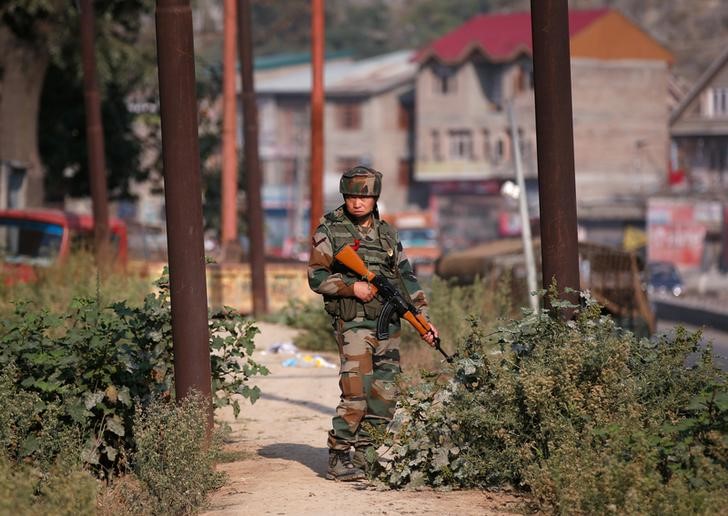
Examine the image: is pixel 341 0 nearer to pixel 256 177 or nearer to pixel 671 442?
pixel 256 177

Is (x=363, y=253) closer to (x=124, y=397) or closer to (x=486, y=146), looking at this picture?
(x=124, y=397)

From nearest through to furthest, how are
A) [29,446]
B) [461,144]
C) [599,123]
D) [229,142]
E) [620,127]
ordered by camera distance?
[29,446] < [229,142] < [599,123] < [620,127] < [461,144]

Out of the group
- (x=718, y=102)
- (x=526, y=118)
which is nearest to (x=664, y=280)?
(x=526, y=118)

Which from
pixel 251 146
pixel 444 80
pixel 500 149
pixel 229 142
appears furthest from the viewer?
pixel 444 80

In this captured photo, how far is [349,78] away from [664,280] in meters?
29.4

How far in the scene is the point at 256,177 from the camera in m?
25.1

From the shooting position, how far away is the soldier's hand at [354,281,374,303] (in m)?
8.12

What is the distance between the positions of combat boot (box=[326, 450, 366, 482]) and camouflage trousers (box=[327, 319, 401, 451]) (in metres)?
0.05

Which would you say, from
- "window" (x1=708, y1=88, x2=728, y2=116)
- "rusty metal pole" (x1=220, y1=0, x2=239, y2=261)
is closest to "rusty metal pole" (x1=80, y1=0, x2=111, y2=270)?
"rusty metal pole" (x1=220, y1=0, x2=239, y2=261)

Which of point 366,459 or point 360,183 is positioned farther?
point 360,183

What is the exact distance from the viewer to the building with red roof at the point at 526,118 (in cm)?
7612

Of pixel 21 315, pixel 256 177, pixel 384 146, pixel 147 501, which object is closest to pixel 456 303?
pixel 21 315

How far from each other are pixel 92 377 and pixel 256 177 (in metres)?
16.9

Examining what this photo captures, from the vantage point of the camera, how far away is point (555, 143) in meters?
8.65
